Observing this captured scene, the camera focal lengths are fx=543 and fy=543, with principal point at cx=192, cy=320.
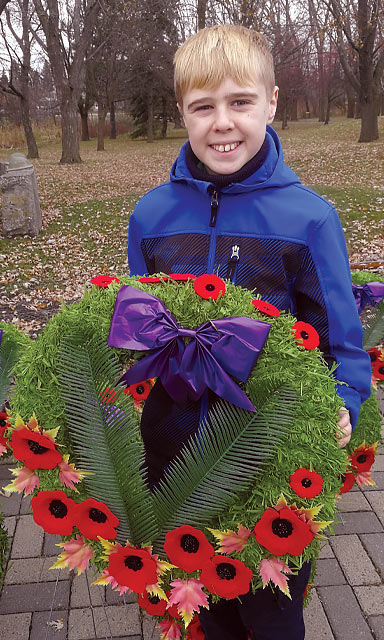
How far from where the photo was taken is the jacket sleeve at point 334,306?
182 centimetres

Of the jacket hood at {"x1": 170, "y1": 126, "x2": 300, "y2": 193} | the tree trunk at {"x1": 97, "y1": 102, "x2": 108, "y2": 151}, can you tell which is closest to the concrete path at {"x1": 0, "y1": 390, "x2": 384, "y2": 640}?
the jacket hood at {"x1": 170, "y1": 126, "x2": 300, "y2": 193}

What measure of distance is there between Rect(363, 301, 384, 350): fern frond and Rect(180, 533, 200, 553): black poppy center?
233 centimetres

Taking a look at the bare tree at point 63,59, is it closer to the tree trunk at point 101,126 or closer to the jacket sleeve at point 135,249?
the tree trunk at point 101,126

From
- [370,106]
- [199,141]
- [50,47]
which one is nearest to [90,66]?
[50,47]

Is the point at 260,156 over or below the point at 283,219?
over

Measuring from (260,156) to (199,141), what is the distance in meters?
0.22

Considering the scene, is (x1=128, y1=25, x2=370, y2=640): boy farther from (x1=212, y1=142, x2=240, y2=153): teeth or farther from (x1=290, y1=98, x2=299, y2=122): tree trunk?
(x1=290, y1=98, x2=299, y2=122): tree trunk

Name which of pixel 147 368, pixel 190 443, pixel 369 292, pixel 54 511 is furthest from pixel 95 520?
pixel 369 292

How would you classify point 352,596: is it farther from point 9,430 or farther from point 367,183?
point 367,183

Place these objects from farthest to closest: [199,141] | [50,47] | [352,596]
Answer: [50,47]
[352,596]
[199,141]

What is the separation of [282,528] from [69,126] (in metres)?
21.0

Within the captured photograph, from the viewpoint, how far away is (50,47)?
1903 centimetres

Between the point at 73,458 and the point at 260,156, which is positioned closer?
the point at 73,458

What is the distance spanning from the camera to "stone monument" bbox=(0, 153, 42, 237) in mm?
9547
